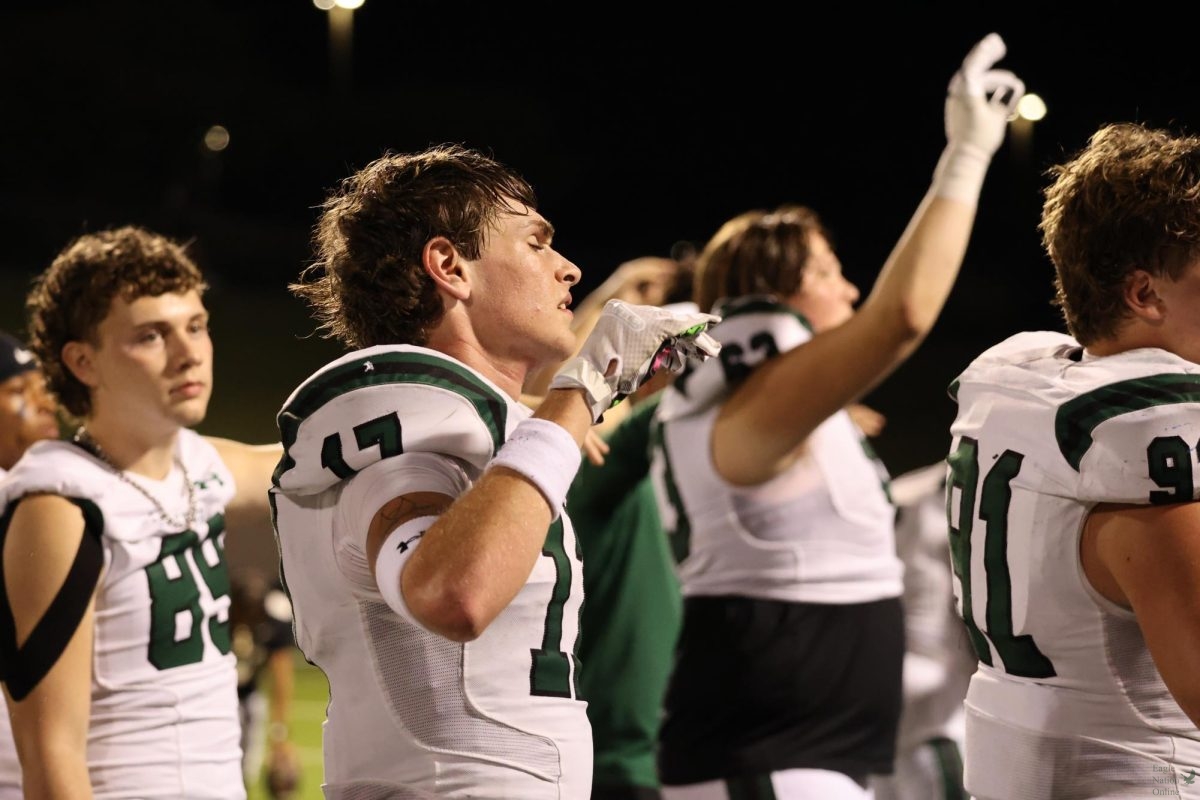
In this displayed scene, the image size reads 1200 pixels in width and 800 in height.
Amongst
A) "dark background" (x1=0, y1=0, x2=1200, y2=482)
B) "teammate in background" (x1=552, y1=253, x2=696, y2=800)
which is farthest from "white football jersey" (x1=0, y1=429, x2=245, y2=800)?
"dark background" (x1=0, y1=0, x2=1200, y2=482)

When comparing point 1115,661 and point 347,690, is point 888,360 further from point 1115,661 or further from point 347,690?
point 347,690

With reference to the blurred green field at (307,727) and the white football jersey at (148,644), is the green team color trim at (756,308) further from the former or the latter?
the blurred green field at (307,727)

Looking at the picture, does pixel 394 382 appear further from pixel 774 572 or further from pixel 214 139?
pixel 214 139

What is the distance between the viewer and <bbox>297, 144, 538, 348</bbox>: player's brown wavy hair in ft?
6.46

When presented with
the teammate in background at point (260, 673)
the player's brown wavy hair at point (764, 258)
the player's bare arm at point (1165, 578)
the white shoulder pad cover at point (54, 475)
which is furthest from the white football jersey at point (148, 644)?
the teammate in background at point (260, 673)

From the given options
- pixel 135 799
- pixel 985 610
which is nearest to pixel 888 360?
pixel 985 610

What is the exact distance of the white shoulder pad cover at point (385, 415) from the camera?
1748 millimetres

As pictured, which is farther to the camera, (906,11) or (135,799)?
(906,11)

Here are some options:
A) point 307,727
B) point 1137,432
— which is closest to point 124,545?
point 1137,432

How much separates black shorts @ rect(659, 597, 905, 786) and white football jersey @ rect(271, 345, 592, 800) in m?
1.50

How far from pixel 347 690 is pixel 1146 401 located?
1092mm

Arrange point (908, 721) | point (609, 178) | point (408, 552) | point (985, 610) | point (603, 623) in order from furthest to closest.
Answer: point (609, 178)
point (908, 721)
point (603, 623)
point (985, 610)
point (408, 552)

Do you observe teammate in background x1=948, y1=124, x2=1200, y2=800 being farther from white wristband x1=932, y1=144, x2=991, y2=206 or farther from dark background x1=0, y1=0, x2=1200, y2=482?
dark background x1=0, y1=0, x2=1200, y2=482

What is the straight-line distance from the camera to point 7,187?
1652cm
